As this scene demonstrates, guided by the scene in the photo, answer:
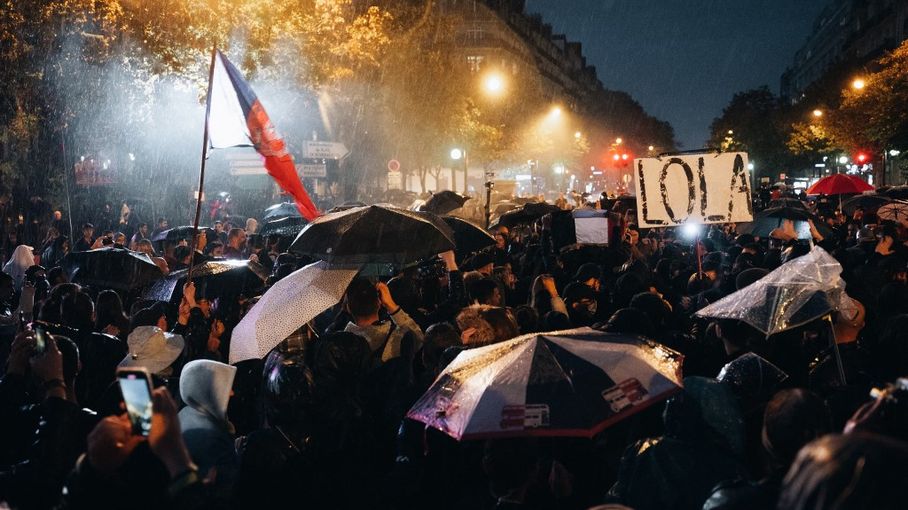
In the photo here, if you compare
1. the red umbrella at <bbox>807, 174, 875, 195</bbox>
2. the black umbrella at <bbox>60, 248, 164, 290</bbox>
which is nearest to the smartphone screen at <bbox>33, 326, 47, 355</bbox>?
the black umbrella at <bbox>60, 248, 164, 290</bbox>

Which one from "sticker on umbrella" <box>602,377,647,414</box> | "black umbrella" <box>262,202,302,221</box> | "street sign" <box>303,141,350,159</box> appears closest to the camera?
"sticker on umbrella" <box>602,377,647,414</box>

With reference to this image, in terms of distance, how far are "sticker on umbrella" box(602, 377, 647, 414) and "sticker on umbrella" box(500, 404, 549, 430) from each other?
0.29 m

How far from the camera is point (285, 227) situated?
46.0ft

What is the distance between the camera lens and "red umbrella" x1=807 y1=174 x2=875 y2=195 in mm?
15805

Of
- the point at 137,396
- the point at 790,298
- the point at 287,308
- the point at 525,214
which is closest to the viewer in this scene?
the point at 137,396

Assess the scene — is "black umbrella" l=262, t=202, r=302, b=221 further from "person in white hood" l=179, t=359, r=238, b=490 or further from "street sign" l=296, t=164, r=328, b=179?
"person in white hood" l=179, t=359, r=238, b=490

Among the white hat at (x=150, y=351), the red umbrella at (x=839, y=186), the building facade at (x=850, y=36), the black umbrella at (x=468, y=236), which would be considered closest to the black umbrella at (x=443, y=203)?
the black umbrella at (x=468, y=236)

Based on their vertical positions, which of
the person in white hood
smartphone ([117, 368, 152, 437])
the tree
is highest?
the tree

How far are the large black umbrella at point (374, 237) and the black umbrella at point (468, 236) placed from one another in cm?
241

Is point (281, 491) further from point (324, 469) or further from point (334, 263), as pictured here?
point (334, 263)

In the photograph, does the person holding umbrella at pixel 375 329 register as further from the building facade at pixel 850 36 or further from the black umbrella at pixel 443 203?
the building facade at pixel 850 36

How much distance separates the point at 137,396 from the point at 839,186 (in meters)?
15.8

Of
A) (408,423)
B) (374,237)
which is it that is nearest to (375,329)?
(374,237)

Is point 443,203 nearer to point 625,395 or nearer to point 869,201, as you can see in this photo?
point 869,201
